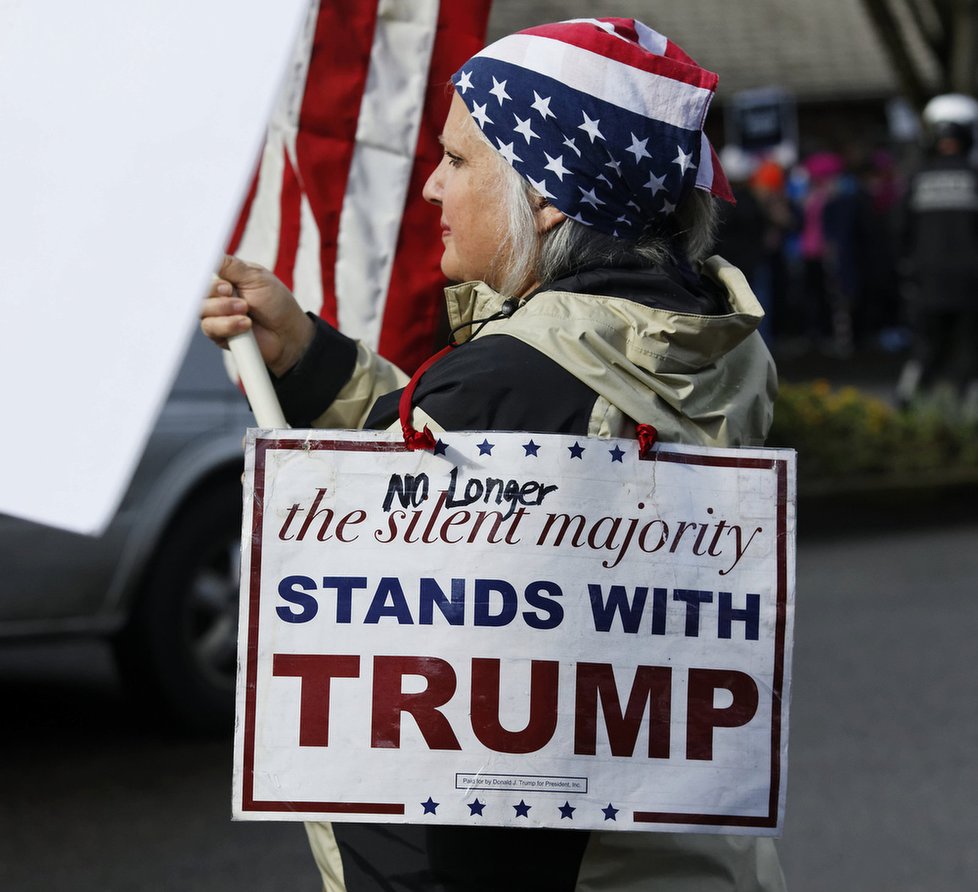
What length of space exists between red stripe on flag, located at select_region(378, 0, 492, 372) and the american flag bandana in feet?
2.60

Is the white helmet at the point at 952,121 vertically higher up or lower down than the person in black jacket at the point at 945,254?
higher up

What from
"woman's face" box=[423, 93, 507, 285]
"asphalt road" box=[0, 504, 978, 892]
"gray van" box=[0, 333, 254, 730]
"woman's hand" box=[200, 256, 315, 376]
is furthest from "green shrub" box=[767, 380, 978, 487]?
"woman's face" box=[423, 93, 507, 285]

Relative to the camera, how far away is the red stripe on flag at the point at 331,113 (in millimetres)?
2467

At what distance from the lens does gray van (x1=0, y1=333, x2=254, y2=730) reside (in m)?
4.56

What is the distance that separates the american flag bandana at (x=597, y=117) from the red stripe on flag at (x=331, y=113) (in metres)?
0.76

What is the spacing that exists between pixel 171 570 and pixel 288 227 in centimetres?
251

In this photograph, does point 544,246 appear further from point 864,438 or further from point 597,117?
point 864,438

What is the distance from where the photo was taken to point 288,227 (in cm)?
257

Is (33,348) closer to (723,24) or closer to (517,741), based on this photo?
(517,741)

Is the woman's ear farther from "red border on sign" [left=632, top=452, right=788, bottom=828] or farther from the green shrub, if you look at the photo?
the green shrub

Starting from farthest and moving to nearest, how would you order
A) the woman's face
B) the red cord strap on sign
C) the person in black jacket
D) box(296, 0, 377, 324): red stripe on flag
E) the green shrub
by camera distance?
the person in black jacket
the green shrub
box(296, 0, 377, 324): red stripe on flag
the woman's face
the red cord strap on sign

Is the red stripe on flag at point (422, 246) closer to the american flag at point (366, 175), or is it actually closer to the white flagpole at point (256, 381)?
the american flag at point (366, 175)

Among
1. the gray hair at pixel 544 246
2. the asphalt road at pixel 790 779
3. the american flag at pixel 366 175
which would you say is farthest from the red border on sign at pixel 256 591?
the asphalt road at pixel 790 779

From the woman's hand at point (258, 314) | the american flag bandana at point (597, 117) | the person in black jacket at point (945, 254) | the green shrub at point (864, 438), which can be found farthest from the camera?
the person in black jacket at point (945, 254)
